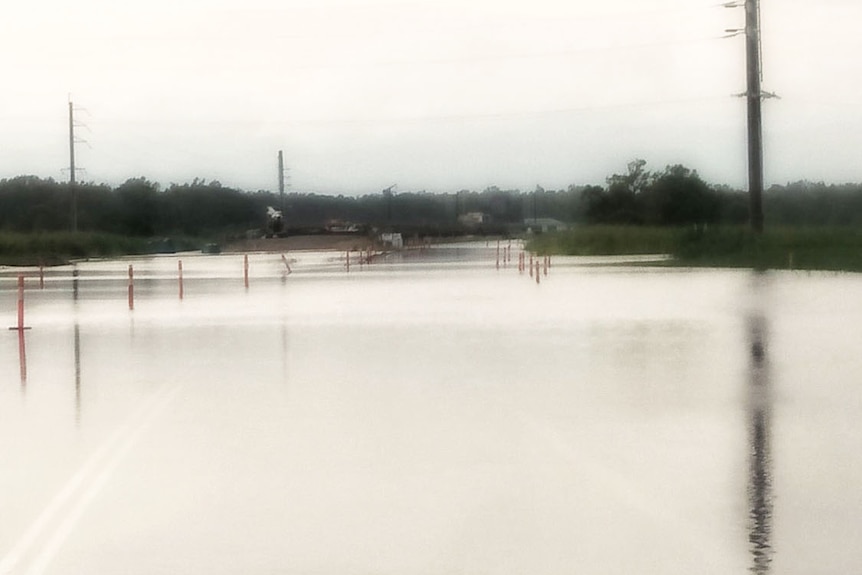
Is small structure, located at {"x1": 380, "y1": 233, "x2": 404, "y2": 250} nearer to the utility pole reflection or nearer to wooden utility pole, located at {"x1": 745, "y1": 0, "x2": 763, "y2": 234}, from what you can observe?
wooden utility pole, located at {"x1": 745, "y1": 0, "x2": 763, "y2": 234}

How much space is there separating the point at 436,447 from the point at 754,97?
44.5 m

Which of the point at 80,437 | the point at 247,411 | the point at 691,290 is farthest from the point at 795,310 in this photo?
the point at 80,437

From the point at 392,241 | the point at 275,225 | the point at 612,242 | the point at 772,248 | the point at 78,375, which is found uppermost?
the point at 275,225

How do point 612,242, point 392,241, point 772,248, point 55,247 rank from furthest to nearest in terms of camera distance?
point 392,241 < point 55,247 < point 612,242 < point 772,248

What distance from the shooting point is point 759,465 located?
12211 mm

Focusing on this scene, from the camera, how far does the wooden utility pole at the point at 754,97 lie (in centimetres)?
5578

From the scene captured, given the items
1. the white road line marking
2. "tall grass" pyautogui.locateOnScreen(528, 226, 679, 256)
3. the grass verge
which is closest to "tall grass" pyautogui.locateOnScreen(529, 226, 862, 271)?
"tall grass" pyautogui.locateOnScreen(528, 226, 679, 256)

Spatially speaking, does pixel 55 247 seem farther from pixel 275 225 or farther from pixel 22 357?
pixel 22 357

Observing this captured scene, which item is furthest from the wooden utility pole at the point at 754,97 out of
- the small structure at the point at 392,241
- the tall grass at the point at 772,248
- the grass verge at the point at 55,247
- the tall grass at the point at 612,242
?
the small structure at the point at 392,241

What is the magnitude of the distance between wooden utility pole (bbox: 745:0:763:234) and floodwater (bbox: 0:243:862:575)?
26794 millimetres

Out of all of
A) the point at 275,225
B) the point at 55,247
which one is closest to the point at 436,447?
the point at 55,247

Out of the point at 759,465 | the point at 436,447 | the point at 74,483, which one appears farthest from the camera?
the point at 436,447

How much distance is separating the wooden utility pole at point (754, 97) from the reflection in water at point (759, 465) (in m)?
34.1

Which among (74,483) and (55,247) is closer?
(74,483)
